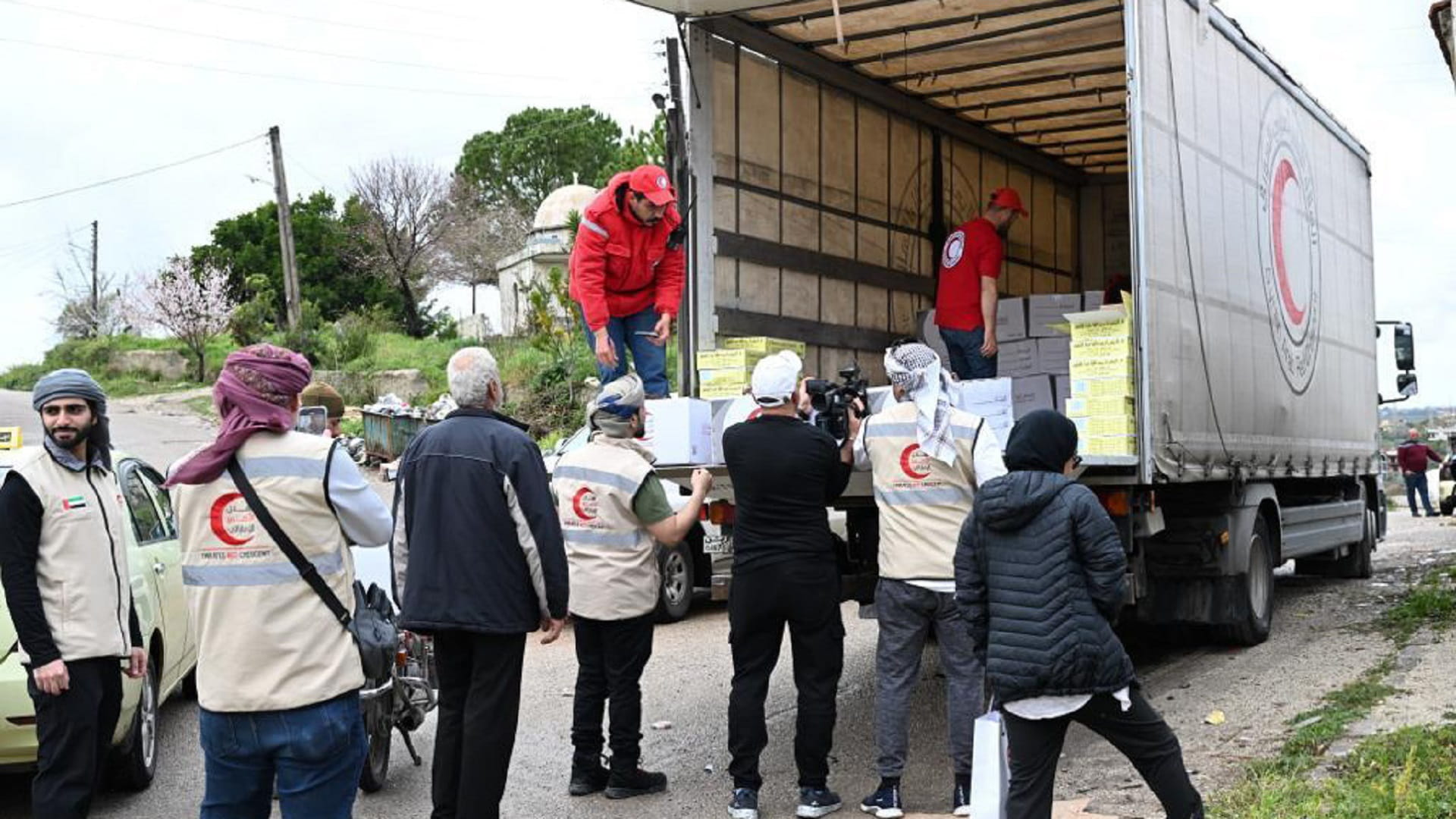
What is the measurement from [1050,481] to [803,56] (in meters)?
5.50

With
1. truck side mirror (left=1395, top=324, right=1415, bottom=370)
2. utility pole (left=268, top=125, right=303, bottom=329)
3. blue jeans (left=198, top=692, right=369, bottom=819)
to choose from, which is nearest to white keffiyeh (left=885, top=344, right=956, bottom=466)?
blue jeans (left=198, top=692, right=369, bottom=819)

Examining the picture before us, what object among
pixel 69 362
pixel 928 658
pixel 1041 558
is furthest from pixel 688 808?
pixel 69 362

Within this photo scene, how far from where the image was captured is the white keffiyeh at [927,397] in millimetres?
6328

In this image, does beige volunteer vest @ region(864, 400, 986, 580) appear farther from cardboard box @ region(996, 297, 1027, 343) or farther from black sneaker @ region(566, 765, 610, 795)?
cardboard box @ region(996, 297, 1027, 343)

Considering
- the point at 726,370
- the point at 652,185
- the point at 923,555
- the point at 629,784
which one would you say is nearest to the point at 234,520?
the point at 629,784

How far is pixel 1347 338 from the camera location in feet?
41.5

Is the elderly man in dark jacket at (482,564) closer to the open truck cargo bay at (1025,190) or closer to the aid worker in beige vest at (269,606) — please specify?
the aid worker in beige vest at (269,606)

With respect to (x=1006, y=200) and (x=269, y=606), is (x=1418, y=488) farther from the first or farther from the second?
(x=269, y=606)

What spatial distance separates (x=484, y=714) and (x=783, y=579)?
1.46m

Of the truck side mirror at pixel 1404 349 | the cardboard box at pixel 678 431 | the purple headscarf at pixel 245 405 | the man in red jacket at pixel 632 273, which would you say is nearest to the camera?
the purple headscarf at pixel 245 405

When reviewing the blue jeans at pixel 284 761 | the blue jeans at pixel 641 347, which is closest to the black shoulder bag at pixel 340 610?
the blue jeans at pixel 284 761

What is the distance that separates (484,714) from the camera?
539 centimetres

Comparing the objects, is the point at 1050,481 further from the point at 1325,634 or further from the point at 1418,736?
the point at 1325,634

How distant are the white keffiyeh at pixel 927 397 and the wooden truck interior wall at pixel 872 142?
7.77ft
